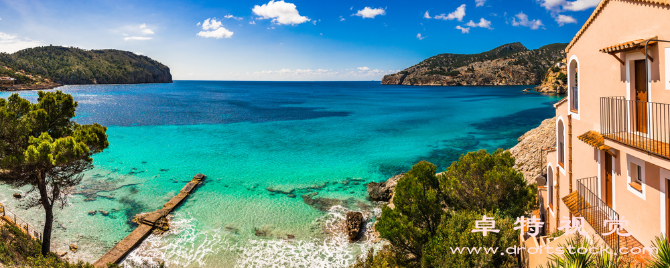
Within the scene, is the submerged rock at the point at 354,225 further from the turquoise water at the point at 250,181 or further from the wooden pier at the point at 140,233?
the wooden pier at the point at 140,233

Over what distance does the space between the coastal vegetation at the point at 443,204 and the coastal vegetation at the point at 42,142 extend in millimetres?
12088

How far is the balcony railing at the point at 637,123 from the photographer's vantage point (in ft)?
18.8

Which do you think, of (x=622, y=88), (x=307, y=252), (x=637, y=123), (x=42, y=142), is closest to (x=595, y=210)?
(x=637, y=123)

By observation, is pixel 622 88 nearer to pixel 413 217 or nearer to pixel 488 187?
pixel 488 187

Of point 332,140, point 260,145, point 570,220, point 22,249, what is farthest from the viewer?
point 332,140

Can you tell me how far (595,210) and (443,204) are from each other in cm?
533

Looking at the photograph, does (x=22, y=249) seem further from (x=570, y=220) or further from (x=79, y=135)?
(x=570, y=220)

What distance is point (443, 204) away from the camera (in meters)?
13.1

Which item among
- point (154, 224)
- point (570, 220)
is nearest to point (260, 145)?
point (154, 224)

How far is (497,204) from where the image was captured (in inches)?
489

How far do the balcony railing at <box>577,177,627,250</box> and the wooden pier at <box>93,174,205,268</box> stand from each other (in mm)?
17626

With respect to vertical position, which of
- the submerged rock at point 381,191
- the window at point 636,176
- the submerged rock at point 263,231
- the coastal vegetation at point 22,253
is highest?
the window at point 636,176

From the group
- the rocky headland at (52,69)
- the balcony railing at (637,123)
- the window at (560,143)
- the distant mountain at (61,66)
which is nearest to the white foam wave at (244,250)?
the window at (560,143)

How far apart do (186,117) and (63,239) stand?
4715 centimetres
